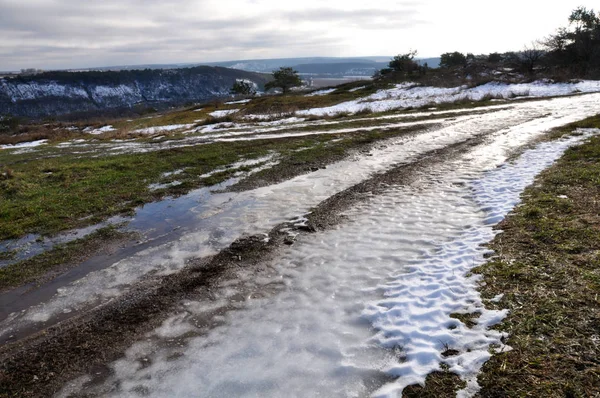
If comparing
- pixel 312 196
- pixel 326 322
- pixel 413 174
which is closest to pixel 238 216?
pixel 312 196

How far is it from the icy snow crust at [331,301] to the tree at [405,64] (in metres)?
80.8

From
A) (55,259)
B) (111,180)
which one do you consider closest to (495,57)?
(111,180)

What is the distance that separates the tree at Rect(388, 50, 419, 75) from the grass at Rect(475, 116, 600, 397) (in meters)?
81.9

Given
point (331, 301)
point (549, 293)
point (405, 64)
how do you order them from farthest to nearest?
point (405, 64) < point (331, 301) < point (549, 293)

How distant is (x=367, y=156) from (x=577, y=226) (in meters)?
9.25

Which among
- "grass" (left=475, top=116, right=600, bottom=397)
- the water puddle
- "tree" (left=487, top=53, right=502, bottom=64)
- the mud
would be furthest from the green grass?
"tree" (left=487, top=53, right=502, bottom=64)

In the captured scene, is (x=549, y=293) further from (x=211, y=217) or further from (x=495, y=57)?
(x=495, y=57)

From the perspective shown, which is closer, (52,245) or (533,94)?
(52,245)

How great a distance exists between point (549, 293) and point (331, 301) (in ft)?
10.2

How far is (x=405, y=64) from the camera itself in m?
85.2

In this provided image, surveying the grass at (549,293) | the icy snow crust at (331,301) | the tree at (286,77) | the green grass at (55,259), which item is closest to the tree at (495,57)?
the tree at (286,77)

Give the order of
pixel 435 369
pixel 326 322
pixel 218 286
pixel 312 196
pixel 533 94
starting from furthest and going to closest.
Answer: pixel 533 94 < pixel 312 196 < pixel 218 286 < pixel 326 322 < pixel 435 369

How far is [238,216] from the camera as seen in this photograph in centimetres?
977

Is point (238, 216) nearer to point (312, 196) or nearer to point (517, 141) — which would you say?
point (312, 196)
